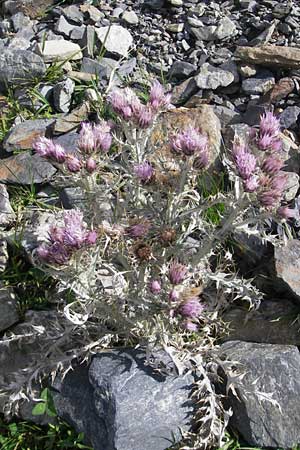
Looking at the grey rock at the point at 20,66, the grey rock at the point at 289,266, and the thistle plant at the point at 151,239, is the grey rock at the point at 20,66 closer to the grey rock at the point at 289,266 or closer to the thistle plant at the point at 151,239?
the thistle plant at the point at 151,239

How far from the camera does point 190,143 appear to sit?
121 inches

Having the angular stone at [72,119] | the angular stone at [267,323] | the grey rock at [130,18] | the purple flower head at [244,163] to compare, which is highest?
the purple flower head at [244,163]

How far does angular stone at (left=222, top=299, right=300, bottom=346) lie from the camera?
382 centimetres

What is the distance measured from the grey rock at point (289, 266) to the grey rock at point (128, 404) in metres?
0.65

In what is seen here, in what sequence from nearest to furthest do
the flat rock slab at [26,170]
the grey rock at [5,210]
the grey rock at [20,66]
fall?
1. the grey rock at [5,210]
2. the flat rock slab at [26,170]
3. the grey rock at [20,66]

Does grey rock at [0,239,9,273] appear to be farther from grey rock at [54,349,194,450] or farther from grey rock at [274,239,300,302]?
grey rock at [274,239,300,302]

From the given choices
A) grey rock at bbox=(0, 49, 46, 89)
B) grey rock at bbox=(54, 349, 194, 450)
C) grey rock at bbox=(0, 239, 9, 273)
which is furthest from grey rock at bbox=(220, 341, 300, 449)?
grey rock at bbox=(0, 49, 46, 89)

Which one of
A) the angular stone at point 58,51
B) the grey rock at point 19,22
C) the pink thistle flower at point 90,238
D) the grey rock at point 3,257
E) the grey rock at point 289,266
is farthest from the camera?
the grey rock at point 19,22

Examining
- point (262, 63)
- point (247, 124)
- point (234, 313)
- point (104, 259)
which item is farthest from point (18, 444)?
point (262, 63)

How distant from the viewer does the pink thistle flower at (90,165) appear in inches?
123

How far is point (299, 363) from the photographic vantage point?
356 cm

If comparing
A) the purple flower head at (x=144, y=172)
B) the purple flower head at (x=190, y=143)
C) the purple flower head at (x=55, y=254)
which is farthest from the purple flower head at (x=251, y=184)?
the purple flower head at (x=55, y=254)

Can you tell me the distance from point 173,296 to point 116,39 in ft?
8.74

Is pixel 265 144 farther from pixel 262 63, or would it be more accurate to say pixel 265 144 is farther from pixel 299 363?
pixel 262 63
